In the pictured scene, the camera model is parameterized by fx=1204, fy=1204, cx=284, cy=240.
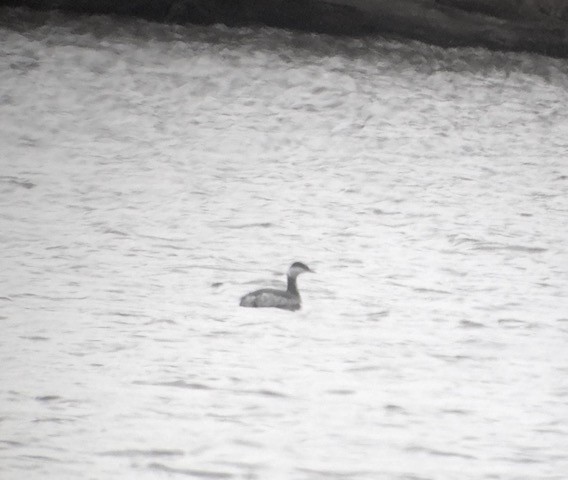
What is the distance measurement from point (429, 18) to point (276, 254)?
21.1 feet

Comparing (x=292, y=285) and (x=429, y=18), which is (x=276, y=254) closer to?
(x=292, y=285)

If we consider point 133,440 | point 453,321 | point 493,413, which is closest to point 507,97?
point 453,321

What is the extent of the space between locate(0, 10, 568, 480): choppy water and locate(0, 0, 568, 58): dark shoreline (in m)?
0.22

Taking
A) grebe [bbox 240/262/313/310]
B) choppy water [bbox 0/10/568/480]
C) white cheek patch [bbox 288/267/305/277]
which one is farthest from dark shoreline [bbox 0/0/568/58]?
grebe [bbox 240/262/313/310]

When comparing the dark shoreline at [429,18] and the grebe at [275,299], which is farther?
the dark shoreline at [429,18]

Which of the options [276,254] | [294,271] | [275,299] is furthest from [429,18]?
[275,299]

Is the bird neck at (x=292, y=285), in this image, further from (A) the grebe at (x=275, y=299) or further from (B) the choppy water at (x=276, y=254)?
(B) the choppy water at (x=276, y=254)

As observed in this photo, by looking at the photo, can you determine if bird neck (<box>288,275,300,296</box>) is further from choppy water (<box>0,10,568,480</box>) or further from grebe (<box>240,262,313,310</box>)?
choppy water (<box>0,10,568,480</box>)

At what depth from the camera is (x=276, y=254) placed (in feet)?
23.1

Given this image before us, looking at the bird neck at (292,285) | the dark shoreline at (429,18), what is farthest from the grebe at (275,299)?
the dark shoreline at (429,18)

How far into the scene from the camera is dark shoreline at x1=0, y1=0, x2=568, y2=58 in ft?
41.7

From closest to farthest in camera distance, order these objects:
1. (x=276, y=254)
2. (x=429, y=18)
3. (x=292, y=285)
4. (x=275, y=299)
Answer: (x=275, y=299)
(x=292, y=285)
(x=276, y=254)
(x=429, y=18)

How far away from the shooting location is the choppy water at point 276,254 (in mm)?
4535

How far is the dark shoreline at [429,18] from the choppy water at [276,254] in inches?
8.5
